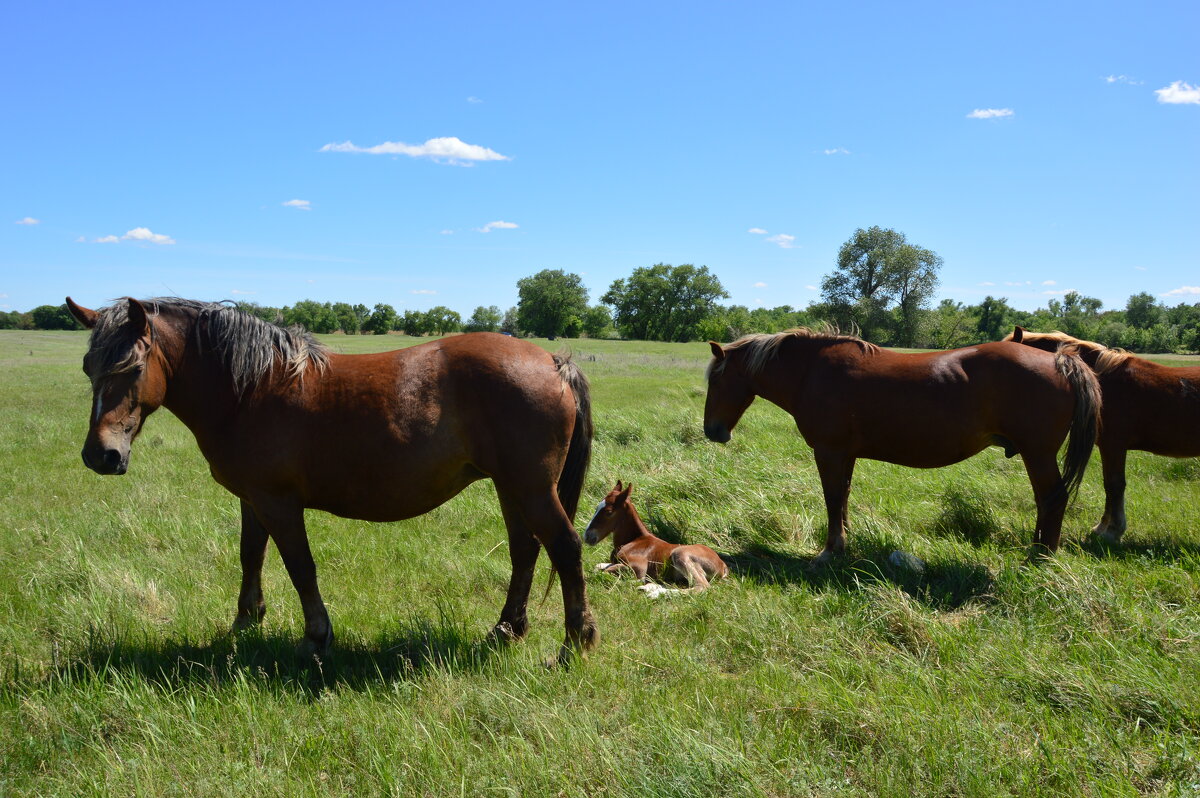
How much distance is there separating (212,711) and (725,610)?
336cm

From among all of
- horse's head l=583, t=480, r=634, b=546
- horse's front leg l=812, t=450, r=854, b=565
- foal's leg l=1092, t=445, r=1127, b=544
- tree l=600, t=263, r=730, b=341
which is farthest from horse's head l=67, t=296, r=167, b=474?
tree l=600, t=263, r=730, b=341

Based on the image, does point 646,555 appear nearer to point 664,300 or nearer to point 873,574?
point 873,574

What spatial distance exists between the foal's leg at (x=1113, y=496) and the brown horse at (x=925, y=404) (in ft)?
3.53

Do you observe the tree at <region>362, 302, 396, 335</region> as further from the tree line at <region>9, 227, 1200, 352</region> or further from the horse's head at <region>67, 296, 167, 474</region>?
the horse's head at <region>67, 296, 167, 474</region>

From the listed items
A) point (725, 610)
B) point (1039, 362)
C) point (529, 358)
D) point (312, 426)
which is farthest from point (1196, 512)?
point (312, 426)

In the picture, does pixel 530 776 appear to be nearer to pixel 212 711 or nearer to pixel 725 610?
pixel 212 711

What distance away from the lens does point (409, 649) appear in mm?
4461

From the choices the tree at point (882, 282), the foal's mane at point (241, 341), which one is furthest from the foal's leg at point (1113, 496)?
the tree at point (882, 282)

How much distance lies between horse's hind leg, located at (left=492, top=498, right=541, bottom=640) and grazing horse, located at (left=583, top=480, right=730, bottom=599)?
1286 millimetres

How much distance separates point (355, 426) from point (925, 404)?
4903 mm

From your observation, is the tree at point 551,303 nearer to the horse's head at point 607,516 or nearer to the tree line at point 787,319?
the tree line at point 787,319

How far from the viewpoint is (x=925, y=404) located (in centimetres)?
605

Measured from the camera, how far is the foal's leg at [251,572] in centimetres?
473

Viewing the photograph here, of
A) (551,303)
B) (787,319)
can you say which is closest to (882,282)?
(787,319)
